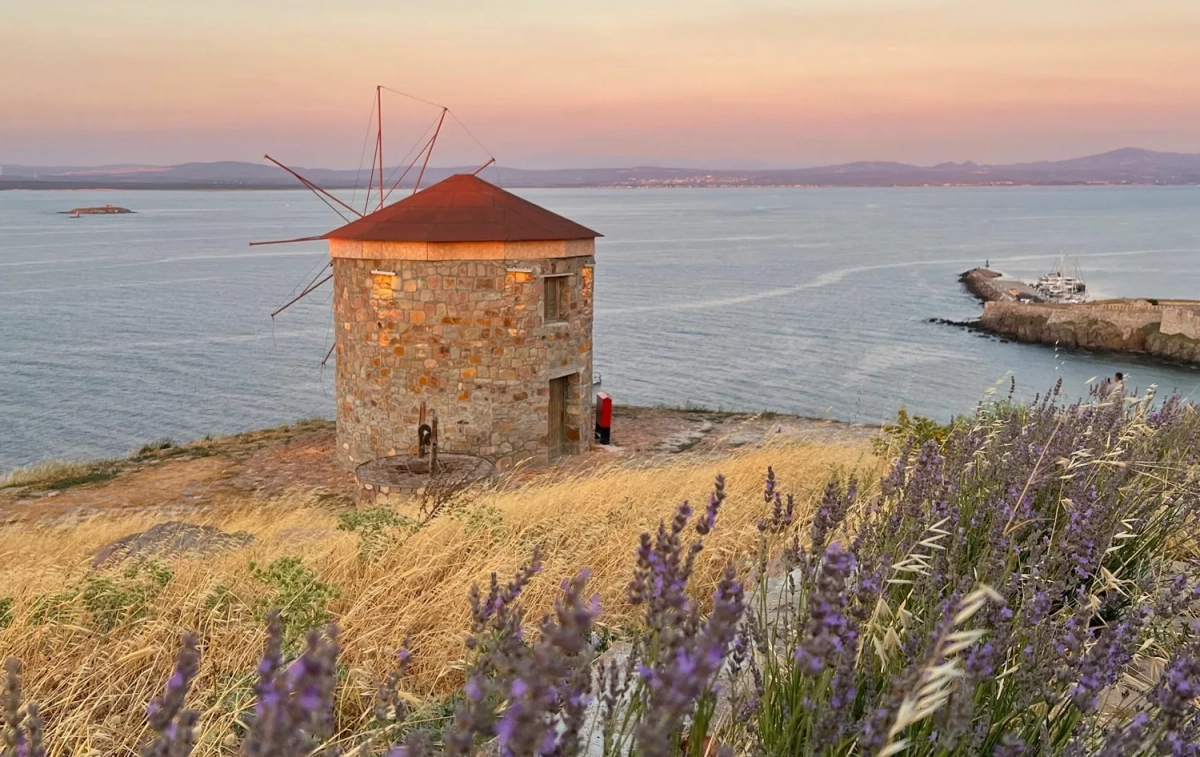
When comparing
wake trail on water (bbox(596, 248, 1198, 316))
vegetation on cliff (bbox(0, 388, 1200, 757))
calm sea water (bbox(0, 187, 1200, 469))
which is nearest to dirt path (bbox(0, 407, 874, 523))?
calm sea water (bbox(0, 187, 1200, 469))

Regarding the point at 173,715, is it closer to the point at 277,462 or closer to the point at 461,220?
the point at 461,220

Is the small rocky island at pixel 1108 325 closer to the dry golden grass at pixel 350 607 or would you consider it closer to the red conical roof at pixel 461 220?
the red conical roof at pixel 461 220

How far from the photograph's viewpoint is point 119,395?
2967 centimetres

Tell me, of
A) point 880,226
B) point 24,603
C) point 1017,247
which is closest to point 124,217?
point 880,226

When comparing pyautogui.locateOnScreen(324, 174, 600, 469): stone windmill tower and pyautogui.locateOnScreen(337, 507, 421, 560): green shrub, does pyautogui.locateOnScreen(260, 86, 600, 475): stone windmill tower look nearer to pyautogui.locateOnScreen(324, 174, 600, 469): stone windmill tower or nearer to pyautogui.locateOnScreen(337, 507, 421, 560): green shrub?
pyautogui.locateOnScreen(324, 174, 600, 469): stone windmill tower

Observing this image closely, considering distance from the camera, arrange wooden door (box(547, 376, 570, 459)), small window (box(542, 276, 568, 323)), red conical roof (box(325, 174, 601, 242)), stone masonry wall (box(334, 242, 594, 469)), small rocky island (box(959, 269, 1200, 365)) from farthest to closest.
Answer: small rocky island (box(959, 269, 1200, 365)) → wooden door (box(547, 376, 570, 459)) → small window (box(542, 276, 568, 323)) → stone masonry wall (box(334, 242, 594, 469)) → red conical roof (box(325, 174, 601, 242))

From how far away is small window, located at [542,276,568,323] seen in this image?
1578cm

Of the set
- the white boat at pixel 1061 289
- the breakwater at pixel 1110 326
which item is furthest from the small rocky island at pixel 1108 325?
the white boat at pixel 1061 289

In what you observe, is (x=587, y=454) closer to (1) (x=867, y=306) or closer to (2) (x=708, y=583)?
(2) (x=708, y=583)

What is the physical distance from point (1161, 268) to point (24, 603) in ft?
291

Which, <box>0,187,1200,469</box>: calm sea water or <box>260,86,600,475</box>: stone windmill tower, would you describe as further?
<box>0,187,1200,469</box>: calm sea water

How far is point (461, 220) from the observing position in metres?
15.1

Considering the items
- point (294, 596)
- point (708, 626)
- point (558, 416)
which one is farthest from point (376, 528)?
point (558, 416)

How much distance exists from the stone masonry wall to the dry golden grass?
7.52 meters
